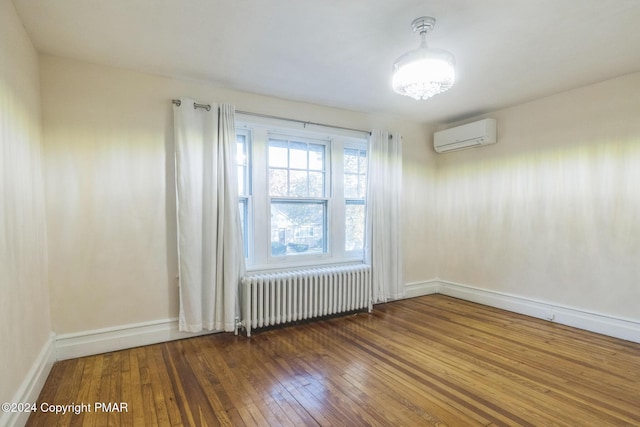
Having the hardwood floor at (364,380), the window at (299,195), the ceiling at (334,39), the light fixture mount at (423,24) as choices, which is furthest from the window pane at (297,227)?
the light fixture mount at (423,24)

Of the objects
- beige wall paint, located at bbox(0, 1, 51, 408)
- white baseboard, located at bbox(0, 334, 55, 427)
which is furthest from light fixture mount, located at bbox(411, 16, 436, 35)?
white baseboard, located at bbox(0, 334, 55, 427)

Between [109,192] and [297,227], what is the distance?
1983 mm

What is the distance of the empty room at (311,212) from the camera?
6.89ft

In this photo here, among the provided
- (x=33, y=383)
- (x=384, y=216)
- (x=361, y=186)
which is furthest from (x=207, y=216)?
(x=384, y=216)

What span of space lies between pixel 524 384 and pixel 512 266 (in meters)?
2.08

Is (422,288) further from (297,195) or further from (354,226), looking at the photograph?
(297,195)

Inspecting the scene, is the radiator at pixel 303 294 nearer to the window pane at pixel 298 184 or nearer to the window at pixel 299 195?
the window at pixel 299 195

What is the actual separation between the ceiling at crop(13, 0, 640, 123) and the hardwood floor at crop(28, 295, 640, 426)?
2594 mm

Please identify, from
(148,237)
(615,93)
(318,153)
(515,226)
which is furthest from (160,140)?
(615,93)

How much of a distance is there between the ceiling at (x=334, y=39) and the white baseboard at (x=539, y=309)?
2.46 meters

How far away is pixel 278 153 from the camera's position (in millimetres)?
3822

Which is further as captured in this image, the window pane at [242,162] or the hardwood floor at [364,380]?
the window pane at [242,162]

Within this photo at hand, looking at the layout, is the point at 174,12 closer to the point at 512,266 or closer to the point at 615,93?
the point at 615,93
